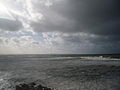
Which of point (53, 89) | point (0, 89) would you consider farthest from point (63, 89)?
point (0, 89)

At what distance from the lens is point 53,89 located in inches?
531

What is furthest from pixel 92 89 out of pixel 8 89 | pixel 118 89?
pixel 8 89

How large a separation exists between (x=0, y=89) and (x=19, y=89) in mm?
3077

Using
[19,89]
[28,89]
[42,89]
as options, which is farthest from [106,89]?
[19,89]

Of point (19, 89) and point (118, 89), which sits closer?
point (19, 89)

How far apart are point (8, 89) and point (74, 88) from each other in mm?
8064

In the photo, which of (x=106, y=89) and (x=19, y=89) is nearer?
(x=19, y=89)

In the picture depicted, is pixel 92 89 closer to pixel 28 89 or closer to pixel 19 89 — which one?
pixel 28 89

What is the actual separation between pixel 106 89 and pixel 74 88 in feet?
12.4

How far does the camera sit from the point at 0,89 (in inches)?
537

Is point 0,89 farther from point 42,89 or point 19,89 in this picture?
point 42,89

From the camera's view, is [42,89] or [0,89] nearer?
[42,89]

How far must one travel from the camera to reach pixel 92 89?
13430 millimetres

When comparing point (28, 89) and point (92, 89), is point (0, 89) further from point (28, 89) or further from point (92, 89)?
point (92, 89)
